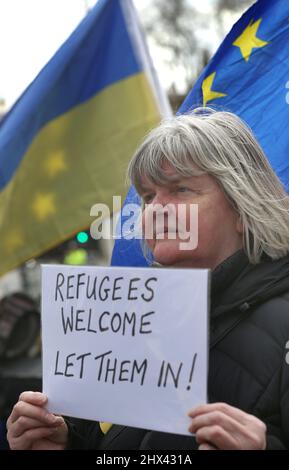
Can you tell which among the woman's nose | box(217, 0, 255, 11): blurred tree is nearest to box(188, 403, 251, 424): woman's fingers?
the woman's nose

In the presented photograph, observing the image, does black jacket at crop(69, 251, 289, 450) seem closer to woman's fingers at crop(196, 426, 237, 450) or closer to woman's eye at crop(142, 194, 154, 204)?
woman's fingers at crop(196, 426, 237, 450)

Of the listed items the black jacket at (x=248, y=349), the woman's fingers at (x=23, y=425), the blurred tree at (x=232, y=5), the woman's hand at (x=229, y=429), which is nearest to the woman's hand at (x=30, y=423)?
the woman's fingers at (x=23, y=425)

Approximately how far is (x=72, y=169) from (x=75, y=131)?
23 centimetres

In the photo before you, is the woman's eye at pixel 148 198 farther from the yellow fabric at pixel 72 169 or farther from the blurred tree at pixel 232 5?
the blurred tree at pixel 232 5

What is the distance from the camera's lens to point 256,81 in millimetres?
2434

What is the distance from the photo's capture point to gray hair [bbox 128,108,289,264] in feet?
4.79

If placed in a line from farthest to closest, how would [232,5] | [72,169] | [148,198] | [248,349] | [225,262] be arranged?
[232,5]
[72,169]
[148,198]
[225,262]
[248,349]

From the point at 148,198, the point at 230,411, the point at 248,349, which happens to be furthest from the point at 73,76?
the point at 230,411

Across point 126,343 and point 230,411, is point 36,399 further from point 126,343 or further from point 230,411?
point 230,411

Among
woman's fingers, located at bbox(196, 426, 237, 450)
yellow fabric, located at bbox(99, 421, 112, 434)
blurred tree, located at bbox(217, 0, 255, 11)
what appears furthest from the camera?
blurred tree, located at bbox(217, 0, 255, 11)

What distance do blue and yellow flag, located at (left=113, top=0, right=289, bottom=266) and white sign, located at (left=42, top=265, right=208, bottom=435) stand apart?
2.96 feet

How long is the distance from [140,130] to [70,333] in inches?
94.4

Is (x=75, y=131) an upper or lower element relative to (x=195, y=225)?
upper

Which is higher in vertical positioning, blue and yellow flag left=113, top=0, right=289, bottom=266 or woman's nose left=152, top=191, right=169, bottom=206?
blue and yellow flag left=113, top=0, right=289, bottom=266
